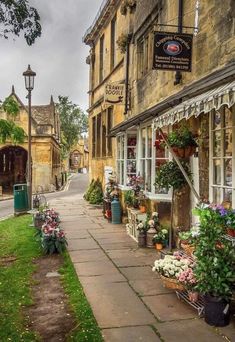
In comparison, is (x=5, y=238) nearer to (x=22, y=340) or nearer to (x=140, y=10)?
(x=22, y=340)

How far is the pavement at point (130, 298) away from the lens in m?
4.39

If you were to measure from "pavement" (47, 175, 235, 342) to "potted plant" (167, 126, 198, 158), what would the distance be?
7.01 ft

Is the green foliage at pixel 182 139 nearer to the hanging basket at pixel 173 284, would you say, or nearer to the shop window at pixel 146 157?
the hanging basket at pixel 173 284

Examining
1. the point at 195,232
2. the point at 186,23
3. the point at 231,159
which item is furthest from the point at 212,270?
the point at 186,23

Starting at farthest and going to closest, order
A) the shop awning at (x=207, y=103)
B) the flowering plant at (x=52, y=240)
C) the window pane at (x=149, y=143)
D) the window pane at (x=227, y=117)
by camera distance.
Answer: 1. the window pane at (x=149, y=143)
2. the flowering plant at (x=52, y=240)
3. the window pane at (x=227, y=117)
4. the shop awning at (x=207, y=103)

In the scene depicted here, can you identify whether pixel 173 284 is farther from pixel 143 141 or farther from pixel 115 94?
pixel 115 94

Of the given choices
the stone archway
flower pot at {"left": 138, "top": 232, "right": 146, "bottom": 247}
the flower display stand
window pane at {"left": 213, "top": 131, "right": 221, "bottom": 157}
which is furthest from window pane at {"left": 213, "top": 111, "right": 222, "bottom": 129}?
the stone archway

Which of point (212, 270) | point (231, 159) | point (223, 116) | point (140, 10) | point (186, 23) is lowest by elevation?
point (212, 270)

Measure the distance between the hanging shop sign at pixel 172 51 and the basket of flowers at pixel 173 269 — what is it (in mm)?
3735

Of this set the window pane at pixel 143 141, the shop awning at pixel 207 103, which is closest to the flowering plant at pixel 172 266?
the shop awning at pixel 207 103

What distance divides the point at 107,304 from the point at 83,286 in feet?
2.97

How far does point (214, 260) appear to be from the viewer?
4562 mm

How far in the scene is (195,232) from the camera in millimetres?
5340

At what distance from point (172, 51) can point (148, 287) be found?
4.39m
